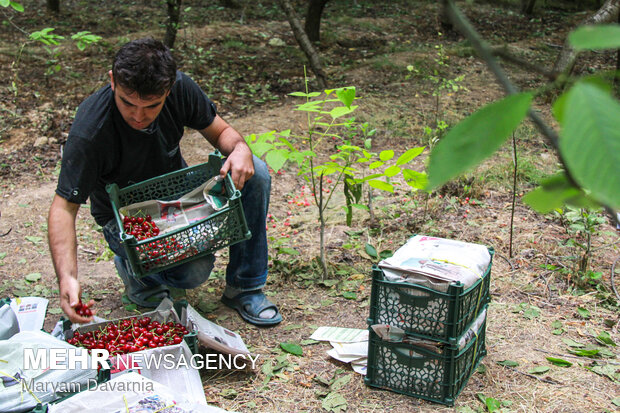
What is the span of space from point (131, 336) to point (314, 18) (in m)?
6.91

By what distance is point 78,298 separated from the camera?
2014 mm

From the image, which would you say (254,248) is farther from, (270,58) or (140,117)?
Answer: (270,58)

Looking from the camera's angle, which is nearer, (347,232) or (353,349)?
(353,349)

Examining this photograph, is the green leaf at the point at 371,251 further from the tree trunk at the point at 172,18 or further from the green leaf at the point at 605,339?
the tree trunk at the point at 172,18

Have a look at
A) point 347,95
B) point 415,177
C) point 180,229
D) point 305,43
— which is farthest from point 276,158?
point 305,43

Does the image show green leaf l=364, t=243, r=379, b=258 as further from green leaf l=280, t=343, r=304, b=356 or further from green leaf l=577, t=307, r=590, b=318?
green leaf l=577, t=307, r=590, b=318

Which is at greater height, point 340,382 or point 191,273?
point 191,273

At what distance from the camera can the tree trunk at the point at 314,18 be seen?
8141 mm

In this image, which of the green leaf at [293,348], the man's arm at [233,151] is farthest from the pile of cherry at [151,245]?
the green leaf at [293,348]

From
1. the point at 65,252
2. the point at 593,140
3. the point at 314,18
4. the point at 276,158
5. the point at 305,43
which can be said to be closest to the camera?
the point at 593,140

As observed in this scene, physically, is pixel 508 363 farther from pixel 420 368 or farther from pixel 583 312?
pixel 583 312

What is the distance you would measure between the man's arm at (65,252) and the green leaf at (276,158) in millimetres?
807

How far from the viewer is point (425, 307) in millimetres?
2074

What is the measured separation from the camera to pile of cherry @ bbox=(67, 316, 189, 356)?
2.12m
